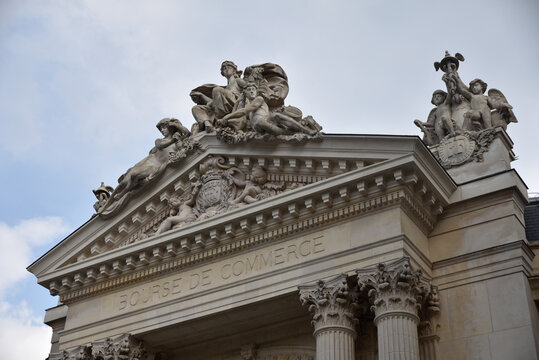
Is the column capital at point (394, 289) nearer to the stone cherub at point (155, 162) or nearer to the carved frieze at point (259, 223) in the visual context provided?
the carved frieze at point (259, 223)

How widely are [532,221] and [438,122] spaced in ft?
12.3

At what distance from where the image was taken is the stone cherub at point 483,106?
21.6 m

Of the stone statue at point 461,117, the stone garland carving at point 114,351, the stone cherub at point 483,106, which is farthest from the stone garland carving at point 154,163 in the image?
the stone cherub at point 483,106

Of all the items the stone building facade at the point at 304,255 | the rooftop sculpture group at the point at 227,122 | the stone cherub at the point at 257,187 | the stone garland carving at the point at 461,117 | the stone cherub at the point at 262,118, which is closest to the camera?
the stone building facade at the point at 304,255

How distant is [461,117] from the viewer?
21.9 metres

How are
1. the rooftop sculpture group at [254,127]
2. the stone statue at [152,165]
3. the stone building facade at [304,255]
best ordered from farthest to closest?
the stone statue at [152,165] < the rooftop sculpture group at [254,127] < the stone building facade at [304,255]

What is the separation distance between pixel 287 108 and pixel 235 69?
13.3 ft

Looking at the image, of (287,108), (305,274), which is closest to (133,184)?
(287,108)

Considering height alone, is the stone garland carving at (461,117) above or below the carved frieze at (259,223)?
above

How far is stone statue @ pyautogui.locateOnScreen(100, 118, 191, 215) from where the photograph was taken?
23969mm

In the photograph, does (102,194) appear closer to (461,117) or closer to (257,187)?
(257,187)

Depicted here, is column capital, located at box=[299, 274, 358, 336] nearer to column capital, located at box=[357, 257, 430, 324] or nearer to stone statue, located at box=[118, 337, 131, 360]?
column capital, located at box=[357, 257, 430, 324]

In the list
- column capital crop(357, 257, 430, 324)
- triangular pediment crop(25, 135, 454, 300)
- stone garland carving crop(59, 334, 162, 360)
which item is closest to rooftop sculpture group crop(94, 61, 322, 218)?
triangular pediment crop(25, 135, 454, 300)

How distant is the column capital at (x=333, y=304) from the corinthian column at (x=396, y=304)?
437 millimetres
